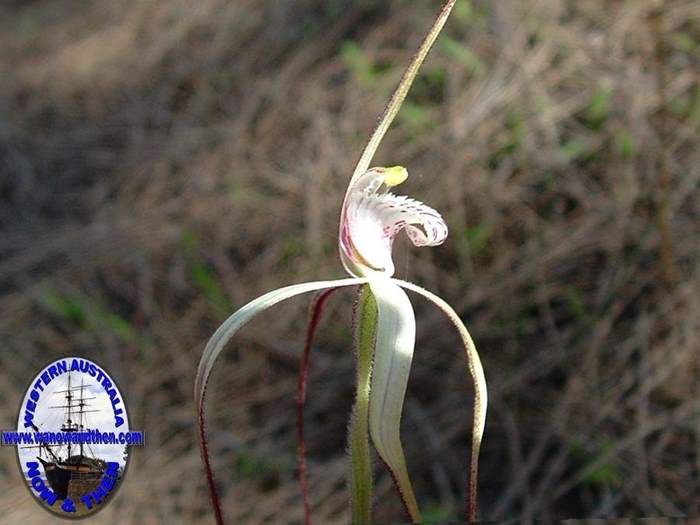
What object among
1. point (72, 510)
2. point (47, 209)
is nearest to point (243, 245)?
point (47, 209)

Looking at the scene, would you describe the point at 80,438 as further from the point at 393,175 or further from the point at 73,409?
the point at 393,175

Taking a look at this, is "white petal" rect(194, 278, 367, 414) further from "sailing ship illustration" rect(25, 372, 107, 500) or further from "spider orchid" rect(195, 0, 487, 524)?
"sailing ship illustration" rect(25, 372, 107, 500)

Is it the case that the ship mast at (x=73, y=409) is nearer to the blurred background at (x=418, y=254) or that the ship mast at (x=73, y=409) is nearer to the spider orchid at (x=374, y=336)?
Answer: the spider orchid at (x=374, y=336)

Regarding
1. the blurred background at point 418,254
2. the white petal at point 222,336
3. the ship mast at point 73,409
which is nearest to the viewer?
the white petal at point 222,336

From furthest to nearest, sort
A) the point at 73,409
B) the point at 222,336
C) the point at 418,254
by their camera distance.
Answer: the point at 418,254, the point at 73,409, the point at 222,336

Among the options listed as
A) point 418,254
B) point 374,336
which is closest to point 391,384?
point 374,336

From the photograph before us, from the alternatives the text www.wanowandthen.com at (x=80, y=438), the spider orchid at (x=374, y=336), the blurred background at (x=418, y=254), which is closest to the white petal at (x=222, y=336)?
the spider orchid at (x=374, y=336)
